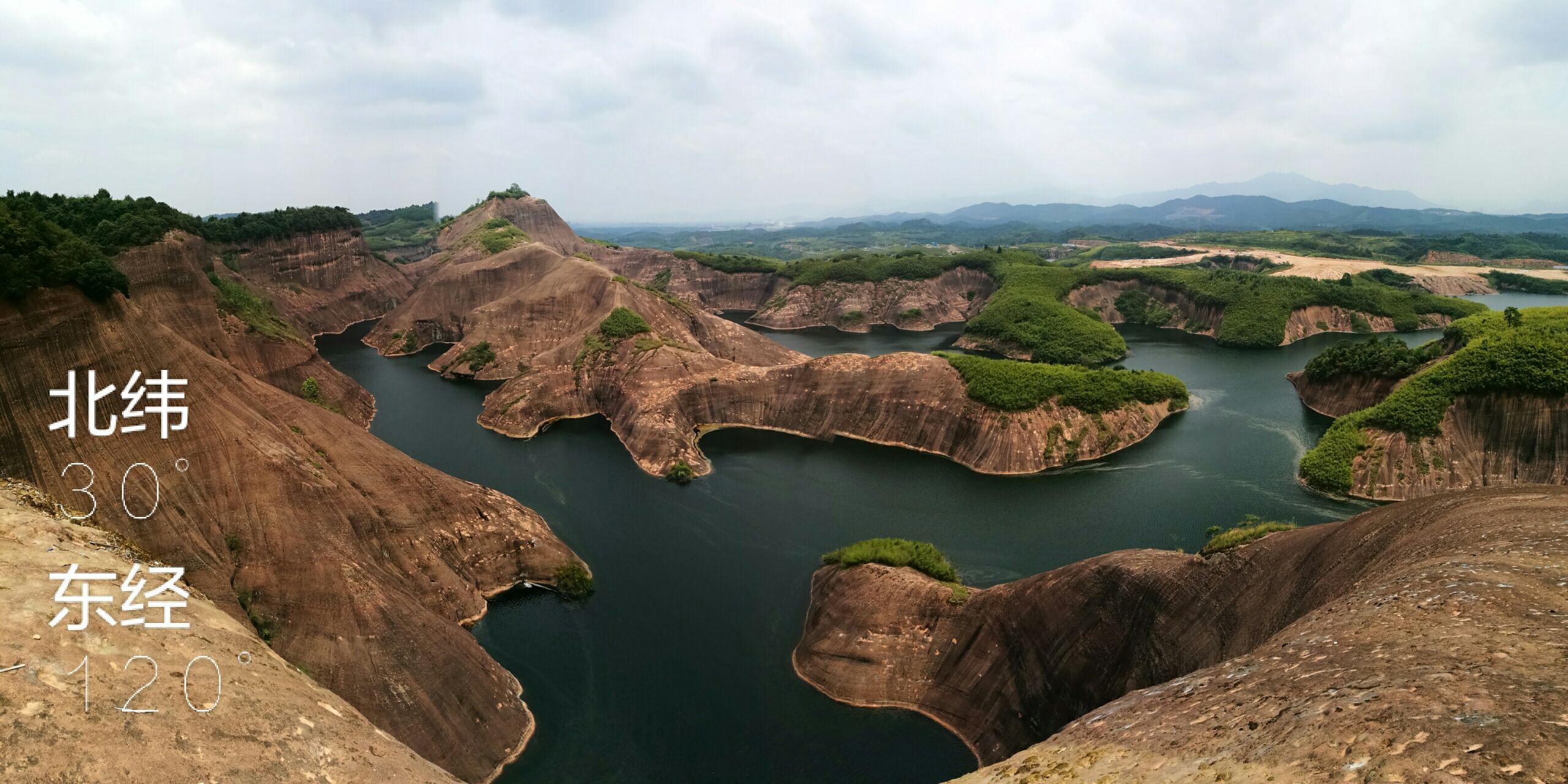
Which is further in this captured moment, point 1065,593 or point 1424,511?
point 1065,593

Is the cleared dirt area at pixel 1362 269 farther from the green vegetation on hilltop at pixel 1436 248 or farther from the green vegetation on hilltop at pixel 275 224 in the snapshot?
the green vegetation on hilltop at pixel 275 224

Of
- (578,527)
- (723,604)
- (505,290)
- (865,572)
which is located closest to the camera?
(865,572)


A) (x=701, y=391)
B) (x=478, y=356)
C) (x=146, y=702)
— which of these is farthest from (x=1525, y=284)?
(x=146, y=702)

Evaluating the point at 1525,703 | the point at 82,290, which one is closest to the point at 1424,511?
the point at 1525,703

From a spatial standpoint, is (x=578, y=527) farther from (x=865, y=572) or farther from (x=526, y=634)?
(x=865, y=572)

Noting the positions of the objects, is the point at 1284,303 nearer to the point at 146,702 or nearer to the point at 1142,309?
the point at 1142,309

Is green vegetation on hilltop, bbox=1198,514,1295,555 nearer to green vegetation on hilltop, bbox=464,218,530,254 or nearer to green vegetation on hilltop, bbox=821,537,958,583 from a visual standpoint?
green vegetation on hilltop, bbox=821,537,958,583
